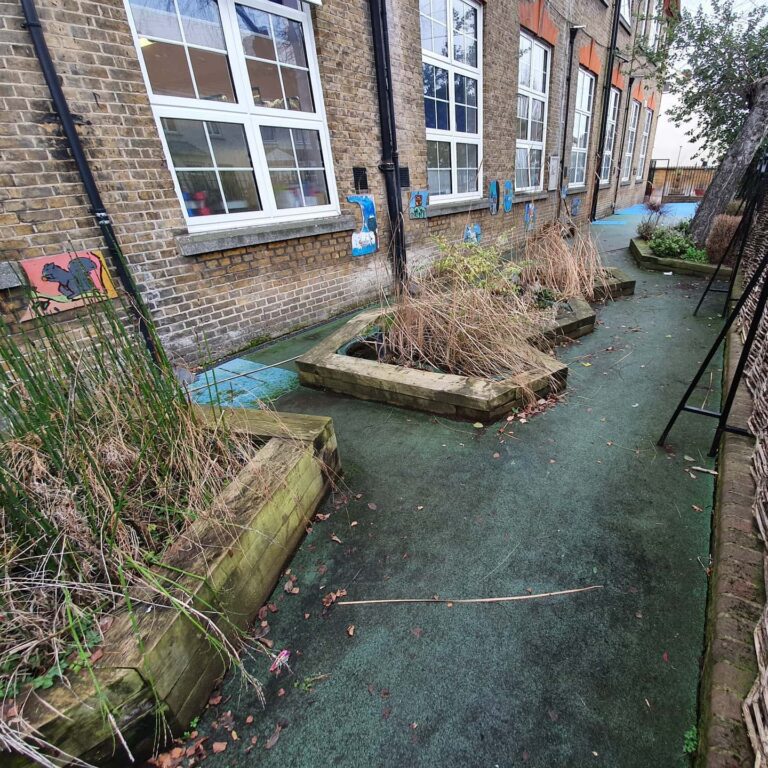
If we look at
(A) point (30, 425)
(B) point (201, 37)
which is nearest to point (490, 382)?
(A) point (30, 425)

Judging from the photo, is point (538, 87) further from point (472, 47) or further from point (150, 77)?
point (150, 77)

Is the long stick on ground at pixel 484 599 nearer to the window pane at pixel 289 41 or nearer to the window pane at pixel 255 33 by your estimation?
the window pane at pixel 255 33

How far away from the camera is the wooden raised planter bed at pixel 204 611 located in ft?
2.94

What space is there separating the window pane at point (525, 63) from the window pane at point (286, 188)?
5627mm

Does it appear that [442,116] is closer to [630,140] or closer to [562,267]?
[562,267]

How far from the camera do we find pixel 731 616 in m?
1.15

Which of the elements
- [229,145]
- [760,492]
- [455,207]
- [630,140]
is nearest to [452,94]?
[455,207]

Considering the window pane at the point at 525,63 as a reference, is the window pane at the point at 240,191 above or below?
below

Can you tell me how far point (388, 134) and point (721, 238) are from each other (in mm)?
4923

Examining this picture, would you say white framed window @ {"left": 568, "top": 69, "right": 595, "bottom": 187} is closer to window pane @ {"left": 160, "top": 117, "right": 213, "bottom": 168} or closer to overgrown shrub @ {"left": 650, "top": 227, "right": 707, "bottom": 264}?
overgrown shrub @ {"left": 650, "top": 227, "right": 707, "bottom": 264}

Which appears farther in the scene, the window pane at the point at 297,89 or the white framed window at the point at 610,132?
the white framed window at the point at 610,132

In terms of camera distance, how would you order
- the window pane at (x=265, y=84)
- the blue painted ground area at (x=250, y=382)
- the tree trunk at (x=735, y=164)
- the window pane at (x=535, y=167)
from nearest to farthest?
1. the blue painted ground area at (x=250, y=382)
2. the window pane at (x=265, y=84)
3. the tree trunk at (x=735, y=164)
4. the window pane at (x=535, y=167)

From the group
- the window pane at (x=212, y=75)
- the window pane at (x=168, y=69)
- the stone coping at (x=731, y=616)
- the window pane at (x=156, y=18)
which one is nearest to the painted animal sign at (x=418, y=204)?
the window pane at (x=212, y=75)

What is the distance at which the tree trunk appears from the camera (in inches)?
216
